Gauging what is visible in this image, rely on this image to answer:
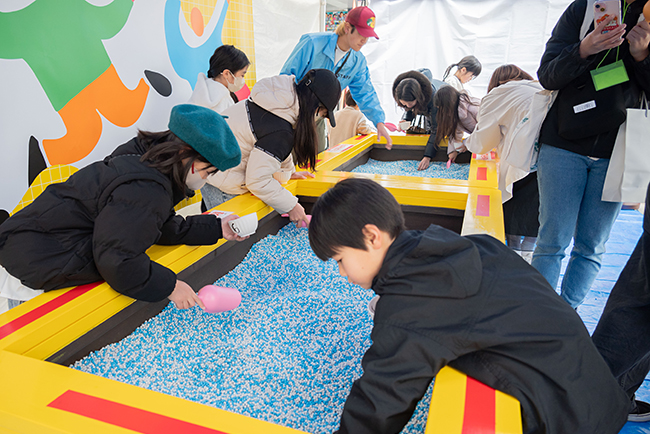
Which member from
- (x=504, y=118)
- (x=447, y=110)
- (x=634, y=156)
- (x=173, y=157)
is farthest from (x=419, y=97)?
(x=173, y=157)

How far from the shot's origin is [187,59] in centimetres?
268

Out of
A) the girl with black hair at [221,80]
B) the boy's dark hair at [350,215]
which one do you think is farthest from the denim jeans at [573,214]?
the girl with black hair at [221,80]

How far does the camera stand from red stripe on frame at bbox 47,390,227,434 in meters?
0.65

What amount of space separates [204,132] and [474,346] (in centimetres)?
84

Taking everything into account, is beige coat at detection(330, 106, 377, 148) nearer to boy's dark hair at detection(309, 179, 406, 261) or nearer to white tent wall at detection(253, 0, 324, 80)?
white tent wall at detection(253, 0, 324, 80)

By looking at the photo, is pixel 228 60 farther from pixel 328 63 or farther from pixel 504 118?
pixel 504 118

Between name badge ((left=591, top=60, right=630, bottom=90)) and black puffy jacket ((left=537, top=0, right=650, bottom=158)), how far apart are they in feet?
0.11

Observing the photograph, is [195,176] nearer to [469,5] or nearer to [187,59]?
[187,59]

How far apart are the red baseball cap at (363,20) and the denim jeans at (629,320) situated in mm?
1755

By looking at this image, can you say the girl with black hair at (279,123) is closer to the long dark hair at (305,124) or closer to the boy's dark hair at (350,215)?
the long dark hair at (305,124)

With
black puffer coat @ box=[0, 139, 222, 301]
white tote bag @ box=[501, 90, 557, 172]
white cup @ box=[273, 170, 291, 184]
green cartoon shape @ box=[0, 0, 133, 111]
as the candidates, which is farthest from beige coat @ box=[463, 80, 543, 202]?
green cartoon shape @ box=[0, 0, 133, 111]

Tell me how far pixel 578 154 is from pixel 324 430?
1203mm

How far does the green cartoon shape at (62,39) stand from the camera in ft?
5.50

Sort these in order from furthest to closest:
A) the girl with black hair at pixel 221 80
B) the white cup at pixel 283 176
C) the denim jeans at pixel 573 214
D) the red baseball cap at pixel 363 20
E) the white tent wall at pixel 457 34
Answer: the white tent wall at pixel 457 34 < the girl with black hair at pixel 221 80 < the red baseball cap at pixel 363 20 < the white cup at pixel 283 176 < the denim jeans at pixel 573 214
